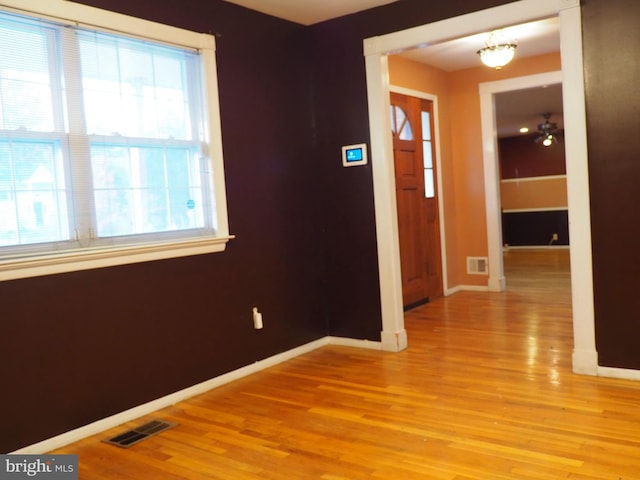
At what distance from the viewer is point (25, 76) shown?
2740 millimetres

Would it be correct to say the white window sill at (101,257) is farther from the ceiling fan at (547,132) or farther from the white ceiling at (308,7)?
the ceiling fan at (547,132)

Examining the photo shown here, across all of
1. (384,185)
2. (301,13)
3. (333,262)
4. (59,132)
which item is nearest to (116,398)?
(59,132)

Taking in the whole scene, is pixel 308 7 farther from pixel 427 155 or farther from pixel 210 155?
pixel 427 155

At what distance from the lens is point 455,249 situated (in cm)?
661

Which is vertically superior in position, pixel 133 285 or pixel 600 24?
pixel 600 24

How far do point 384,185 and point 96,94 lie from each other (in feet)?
6.77

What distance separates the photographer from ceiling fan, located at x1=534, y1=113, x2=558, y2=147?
10.8 metres

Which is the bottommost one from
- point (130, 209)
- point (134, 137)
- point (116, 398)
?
point (116, 398)

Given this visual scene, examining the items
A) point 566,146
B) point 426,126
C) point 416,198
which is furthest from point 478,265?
point 566,146

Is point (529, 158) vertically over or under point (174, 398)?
over

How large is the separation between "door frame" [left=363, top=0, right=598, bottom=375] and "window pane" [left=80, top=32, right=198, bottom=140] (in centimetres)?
137

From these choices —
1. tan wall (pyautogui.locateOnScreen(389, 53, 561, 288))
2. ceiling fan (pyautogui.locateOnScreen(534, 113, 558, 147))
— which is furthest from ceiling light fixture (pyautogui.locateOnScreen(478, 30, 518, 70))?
ceiling fan (pyautogui.locateOnScreen(534, 113, 558, 147))

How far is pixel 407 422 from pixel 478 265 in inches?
153

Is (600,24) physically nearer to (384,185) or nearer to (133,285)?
(384,185)
